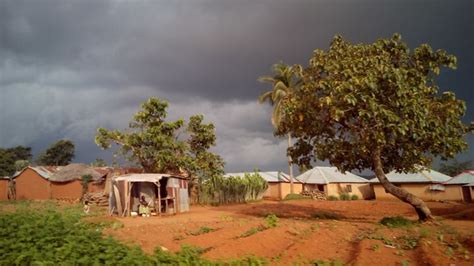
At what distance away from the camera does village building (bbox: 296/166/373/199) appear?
43.1 metres

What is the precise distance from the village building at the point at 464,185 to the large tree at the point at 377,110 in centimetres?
2291

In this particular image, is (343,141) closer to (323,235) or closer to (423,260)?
(323,235)

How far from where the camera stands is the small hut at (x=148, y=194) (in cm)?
2328

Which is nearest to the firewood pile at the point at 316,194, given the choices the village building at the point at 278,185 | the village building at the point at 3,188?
the village building at the point at 278,185

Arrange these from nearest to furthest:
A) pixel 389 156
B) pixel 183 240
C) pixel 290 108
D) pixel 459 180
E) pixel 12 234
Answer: pixel 12 234 → pixel 183 240 → pixel 290 108 → pixel 389 156 → pixel 459 180

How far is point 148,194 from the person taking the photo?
81.1ft

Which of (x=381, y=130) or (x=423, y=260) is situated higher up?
(x=381, y=130)

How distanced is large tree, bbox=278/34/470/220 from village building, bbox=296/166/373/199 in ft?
80.8

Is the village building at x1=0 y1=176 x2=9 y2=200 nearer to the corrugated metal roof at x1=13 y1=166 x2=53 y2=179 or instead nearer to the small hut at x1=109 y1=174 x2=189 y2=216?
the corrugated metal roof at x1=13 y1=166 x2=53 y2=179

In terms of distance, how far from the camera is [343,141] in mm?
17328

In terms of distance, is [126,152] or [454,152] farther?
[126,152]

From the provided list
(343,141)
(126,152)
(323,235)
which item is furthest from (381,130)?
(126,152)

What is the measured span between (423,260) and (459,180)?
107 feet

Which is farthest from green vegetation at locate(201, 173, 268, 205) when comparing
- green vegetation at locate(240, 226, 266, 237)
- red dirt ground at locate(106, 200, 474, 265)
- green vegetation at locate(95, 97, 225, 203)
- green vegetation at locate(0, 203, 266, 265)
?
green vegetation at locate(0, 203, 266, 265)
